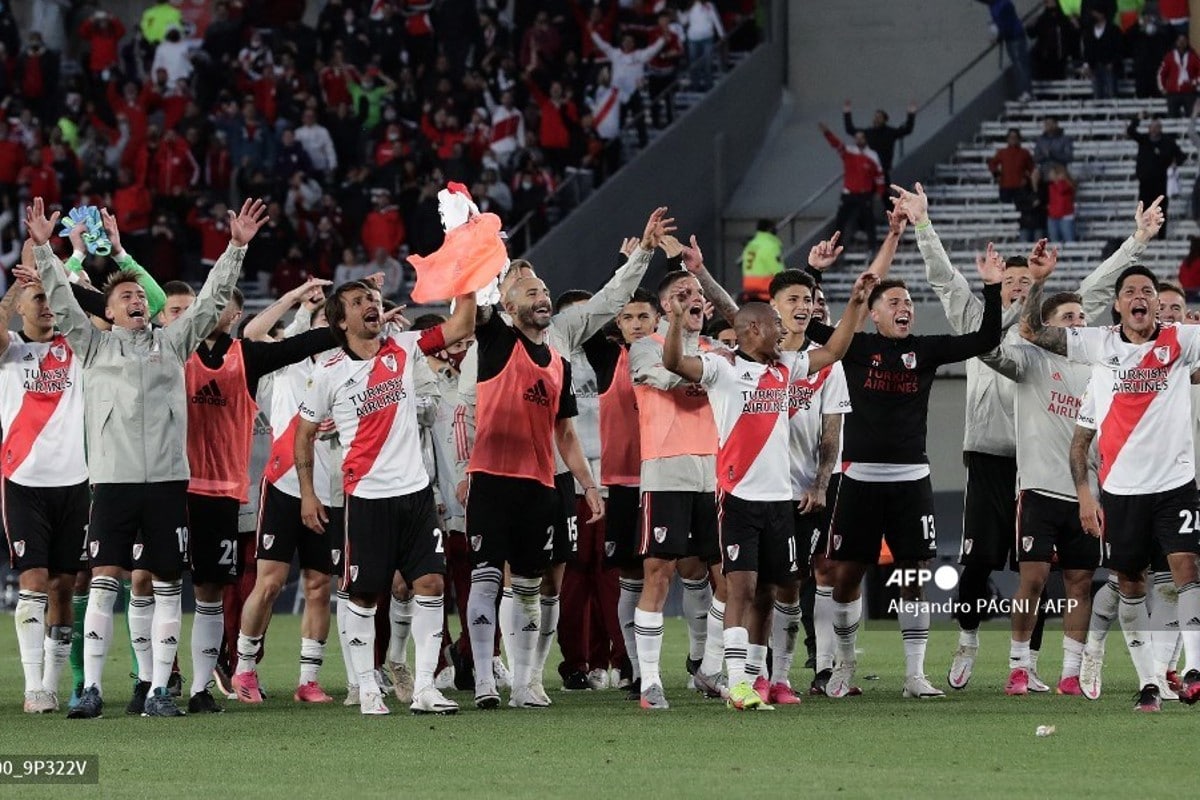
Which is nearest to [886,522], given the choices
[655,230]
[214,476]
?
[655,230]

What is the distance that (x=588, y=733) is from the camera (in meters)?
11.0

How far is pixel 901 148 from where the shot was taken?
98.0ft

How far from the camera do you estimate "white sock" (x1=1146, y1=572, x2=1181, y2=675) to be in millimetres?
12345

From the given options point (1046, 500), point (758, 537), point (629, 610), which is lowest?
point (629, 610)

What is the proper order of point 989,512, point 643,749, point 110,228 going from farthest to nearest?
point 989,512
point 110,228
point 643,749

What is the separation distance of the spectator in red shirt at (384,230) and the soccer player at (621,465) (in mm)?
14311

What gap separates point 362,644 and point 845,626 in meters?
2.93

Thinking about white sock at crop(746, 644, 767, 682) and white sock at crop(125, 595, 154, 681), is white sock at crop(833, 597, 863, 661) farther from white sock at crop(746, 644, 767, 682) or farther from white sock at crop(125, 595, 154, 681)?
white sock at crop(125, 595, 154, 681)

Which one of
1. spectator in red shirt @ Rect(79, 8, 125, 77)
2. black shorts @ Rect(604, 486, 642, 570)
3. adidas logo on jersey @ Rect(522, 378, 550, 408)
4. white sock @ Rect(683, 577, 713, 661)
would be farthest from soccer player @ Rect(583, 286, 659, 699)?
spectator in red shirt @ Rect(79, 8, 125, 77)

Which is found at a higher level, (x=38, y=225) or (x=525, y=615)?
(x=38, y=225)

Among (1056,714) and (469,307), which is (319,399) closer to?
(469,307)

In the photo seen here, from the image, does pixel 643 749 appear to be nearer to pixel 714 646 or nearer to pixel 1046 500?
pixel 714 646

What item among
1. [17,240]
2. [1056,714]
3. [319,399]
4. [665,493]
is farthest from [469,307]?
[17,240]

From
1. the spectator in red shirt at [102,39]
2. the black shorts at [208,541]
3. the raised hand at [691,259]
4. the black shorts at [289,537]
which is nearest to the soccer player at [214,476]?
the black shorts at [208,541]
